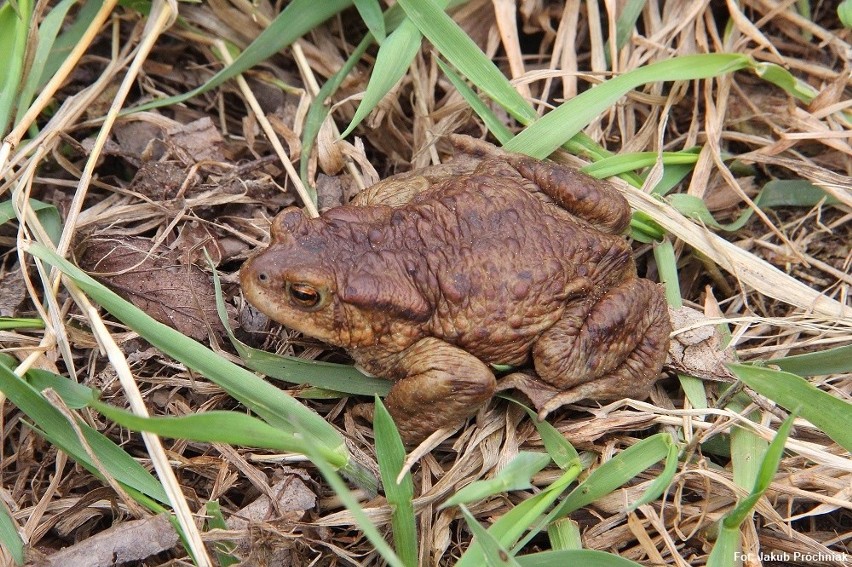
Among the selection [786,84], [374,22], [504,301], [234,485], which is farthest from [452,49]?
[234,485]

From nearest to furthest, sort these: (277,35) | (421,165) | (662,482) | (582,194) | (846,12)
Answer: (662,482), (582,194), (846,12), (277,35), (421,165)

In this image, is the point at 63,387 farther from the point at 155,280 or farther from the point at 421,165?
the point at 421,165

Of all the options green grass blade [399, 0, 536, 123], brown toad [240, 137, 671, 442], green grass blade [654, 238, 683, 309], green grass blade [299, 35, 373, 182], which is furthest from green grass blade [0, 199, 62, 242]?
green grass blade [654, 238, 683, 309]

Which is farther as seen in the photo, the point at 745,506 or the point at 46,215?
the point at 46,215

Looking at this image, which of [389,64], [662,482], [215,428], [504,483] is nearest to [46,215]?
[215,428]

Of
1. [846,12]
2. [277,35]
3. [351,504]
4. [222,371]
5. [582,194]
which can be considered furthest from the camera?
[277,35]
